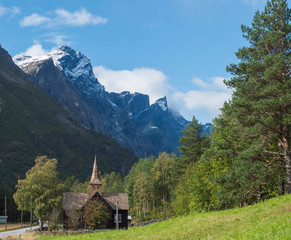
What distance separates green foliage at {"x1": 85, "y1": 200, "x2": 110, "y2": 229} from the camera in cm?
5418

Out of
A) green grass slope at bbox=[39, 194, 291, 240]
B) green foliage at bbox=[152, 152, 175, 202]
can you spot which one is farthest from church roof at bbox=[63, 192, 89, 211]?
green grass slope at bbox=[39, 194, 291, 240]

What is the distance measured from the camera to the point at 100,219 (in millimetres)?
54844

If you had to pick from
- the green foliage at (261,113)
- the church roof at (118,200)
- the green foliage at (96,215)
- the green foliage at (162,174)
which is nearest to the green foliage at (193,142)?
the church roof at (118,200)

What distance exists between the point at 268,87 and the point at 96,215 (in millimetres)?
39471

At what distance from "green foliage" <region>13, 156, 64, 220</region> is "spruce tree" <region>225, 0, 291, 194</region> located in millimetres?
42352

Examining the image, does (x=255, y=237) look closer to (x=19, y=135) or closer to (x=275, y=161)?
(x=275, y=161)

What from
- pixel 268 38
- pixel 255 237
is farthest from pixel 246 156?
pixel 255 237

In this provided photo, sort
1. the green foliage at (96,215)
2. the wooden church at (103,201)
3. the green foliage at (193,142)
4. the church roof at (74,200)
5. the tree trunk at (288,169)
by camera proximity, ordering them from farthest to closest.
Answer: the church roof at (74,200) < the wooden church at (103,201) < the green foliage at (193,142) < the green foliage at (96,215) < the tree trunk at (288,169)

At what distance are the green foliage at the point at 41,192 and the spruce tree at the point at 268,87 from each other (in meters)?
42.4

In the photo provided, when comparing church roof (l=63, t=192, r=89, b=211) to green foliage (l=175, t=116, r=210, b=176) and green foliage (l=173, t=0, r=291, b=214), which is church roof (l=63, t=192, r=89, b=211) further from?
green foliage (l=173, t=0, r=291, b=214)

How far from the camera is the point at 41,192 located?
58188mm

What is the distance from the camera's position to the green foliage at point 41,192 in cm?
5725

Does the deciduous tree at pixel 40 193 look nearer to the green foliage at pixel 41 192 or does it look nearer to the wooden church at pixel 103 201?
the green foliage at pixel 41 192

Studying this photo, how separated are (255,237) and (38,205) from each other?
50295 mm
